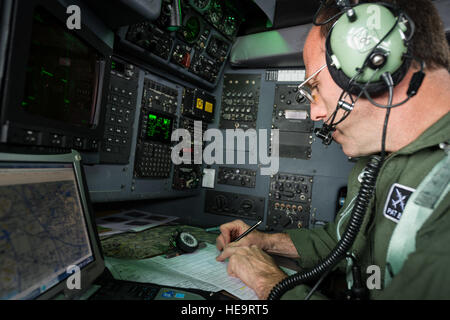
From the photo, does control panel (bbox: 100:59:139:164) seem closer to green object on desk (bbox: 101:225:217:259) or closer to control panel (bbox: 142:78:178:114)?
control panel (bbox: 142:78:178:114)

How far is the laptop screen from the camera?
50cm

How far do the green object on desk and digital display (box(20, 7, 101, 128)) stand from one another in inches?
19.3

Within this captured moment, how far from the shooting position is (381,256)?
88 cm

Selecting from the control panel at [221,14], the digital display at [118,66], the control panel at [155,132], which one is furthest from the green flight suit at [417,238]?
the control panel at [221,14]

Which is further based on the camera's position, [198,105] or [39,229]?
[198,105]

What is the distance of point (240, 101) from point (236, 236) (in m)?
1.23

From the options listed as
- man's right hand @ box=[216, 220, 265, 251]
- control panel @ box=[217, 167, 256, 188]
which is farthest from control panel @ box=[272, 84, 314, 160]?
man's right hand @ box=[216, 220, 265, 251]

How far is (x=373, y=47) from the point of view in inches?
29.1

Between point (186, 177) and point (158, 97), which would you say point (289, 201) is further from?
point (158, 97)

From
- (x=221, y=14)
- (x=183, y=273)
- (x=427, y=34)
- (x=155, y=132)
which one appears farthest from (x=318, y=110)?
(x=221, y=14)

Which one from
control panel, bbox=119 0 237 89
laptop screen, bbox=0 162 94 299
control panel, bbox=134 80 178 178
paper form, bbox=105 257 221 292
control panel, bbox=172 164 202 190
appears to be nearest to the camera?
laptop screen, bbox=0 162 94 299

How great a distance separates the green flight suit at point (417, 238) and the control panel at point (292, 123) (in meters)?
0.70

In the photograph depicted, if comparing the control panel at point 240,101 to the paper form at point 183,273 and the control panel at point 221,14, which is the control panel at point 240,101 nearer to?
the control panel at point 221,14

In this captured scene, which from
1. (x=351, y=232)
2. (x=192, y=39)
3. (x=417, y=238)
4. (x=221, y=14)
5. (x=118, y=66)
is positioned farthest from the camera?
(x=221, y=14)
